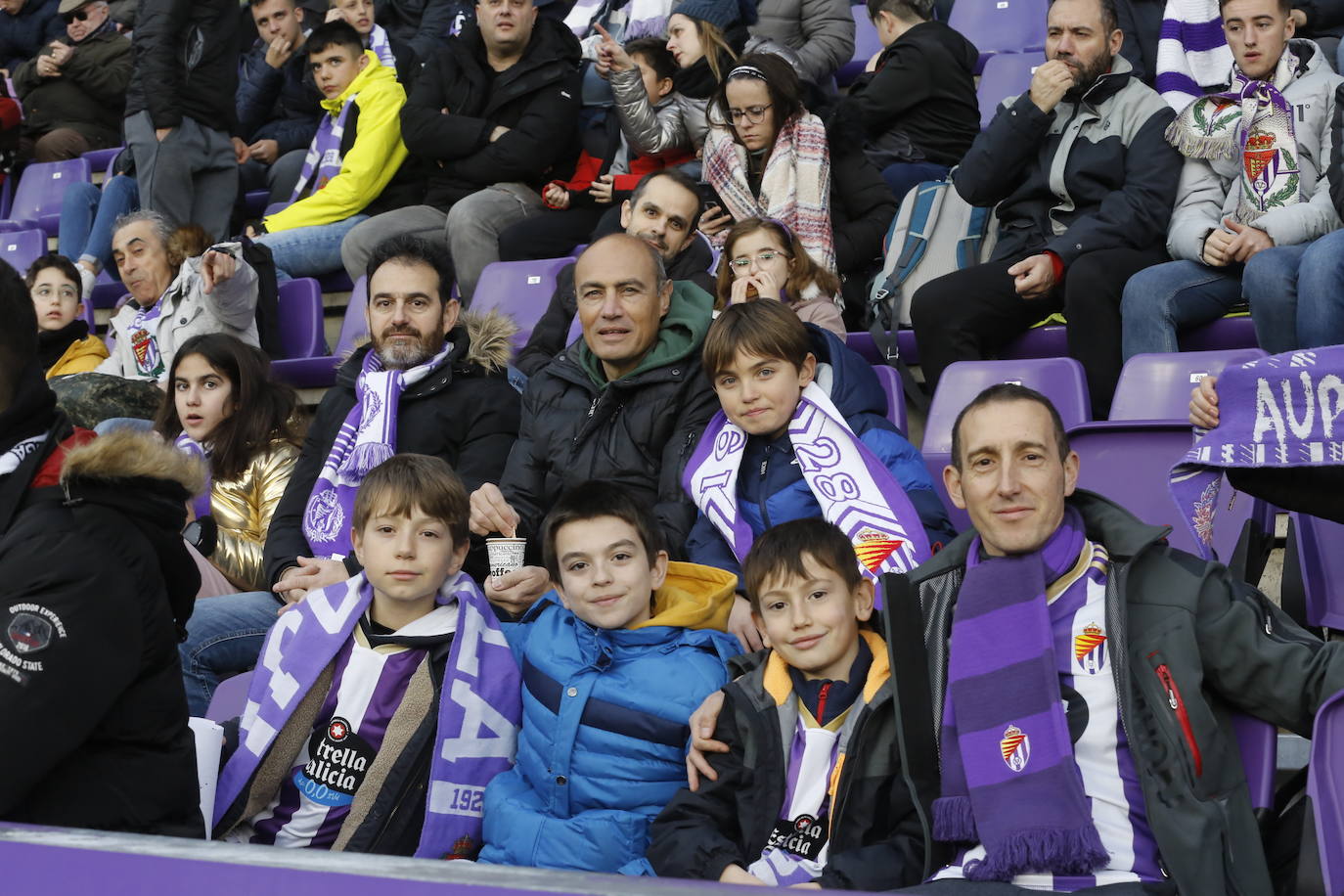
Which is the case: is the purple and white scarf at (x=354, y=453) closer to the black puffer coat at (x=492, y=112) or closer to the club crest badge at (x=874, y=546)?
the club crest badge at (x=874, y=546)

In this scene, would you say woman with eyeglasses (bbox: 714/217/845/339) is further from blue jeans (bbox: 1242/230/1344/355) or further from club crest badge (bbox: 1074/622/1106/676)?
club crest badge (bbox: 1074/622/1106/676)

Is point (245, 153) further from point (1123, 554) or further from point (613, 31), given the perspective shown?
point (1123, 554)

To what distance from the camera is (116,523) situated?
209cm

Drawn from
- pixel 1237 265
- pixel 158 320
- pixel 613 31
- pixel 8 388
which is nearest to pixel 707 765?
pixel 8 388

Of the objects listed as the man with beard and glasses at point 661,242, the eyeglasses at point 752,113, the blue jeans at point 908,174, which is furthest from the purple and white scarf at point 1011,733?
the blue jeans at point 908,174

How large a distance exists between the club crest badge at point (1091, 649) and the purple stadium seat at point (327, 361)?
334 centimetres

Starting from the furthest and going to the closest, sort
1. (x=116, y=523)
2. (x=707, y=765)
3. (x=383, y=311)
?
(x=383, y=311) → (x=707, y=765) → (x=116, y=523)

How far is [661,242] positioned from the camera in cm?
433

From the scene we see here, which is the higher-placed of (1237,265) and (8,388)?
(1237,265)

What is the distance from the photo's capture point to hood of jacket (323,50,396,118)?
6.33m

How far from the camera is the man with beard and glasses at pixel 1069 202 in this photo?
13.3ft

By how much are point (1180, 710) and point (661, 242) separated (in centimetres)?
249

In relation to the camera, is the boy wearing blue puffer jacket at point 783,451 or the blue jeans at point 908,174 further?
the blue jeans at point 908,174

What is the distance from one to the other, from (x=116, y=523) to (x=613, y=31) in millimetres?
4955
